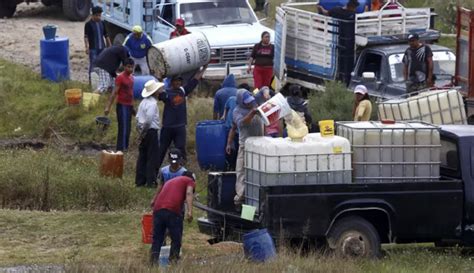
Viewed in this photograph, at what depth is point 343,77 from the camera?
19984mm

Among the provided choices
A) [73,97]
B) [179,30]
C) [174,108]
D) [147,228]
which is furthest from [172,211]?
[179,30]

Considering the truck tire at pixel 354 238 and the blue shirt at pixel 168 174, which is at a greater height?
the blue shirt at pixel 168 174

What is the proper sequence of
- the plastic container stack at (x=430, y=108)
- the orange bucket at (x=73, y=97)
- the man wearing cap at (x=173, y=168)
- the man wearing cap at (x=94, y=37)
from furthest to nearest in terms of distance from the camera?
the man wearing cap at (x=94, y=37), the orange bucket at (x=73, y=97), the plastic container stack at (x=430, y=108), the man wearing cap at (x=173, y=168)

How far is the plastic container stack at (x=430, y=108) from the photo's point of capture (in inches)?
619

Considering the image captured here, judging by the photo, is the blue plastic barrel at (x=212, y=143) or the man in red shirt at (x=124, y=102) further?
the man in red shirt at (x=124, y=102)

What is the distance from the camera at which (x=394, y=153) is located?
42.3 ft

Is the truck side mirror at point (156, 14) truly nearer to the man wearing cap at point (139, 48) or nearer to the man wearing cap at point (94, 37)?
the man wearing cap at point (94, 37)

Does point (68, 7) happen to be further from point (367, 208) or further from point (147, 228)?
point (367, 208)

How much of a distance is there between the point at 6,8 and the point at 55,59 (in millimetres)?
9855

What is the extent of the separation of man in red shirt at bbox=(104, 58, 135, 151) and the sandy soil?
6.40m

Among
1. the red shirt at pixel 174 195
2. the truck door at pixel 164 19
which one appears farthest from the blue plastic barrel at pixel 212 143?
the truck door at pixel 164 19

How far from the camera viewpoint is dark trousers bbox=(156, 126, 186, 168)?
54.3 ft

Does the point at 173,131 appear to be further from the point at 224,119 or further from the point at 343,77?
the point at 343,77

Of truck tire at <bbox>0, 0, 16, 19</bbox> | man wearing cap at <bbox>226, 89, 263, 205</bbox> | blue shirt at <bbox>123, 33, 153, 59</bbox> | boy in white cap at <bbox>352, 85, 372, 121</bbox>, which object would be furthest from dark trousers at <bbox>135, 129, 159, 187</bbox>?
truck tire at <bbox>0, 0, 16, 19</bbox>
